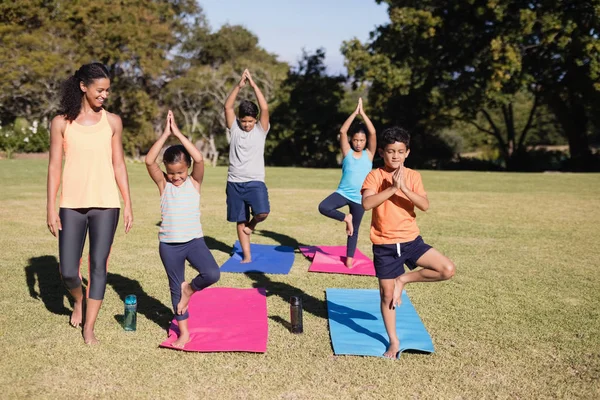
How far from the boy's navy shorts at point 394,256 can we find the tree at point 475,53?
25697 millimetres

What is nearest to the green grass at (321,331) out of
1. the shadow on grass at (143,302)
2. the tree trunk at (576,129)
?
the shadow on grass at (143,302)

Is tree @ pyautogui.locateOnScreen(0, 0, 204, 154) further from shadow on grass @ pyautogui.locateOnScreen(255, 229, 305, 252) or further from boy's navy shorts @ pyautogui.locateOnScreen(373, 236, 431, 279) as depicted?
boy's navy shorts @ pyautogui.locateOnScreen(373, 236, 431, 279)

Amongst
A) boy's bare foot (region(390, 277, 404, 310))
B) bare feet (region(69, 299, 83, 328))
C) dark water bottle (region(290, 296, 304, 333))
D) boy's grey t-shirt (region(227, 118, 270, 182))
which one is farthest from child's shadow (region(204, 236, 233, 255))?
boy's bare foot (region(390, 277, 404, 310))

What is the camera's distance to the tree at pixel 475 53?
2816cm

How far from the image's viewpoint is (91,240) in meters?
5.04

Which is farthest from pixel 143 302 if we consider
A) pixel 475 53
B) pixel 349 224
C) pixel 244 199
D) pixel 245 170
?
pixel 475 53

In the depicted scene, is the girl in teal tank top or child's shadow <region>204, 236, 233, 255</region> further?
child's shadow <region>204, 236, 233, 255</region>

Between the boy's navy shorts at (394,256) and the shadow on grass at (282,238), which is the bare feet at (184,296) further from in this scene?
the shadow on grass at (282,238)

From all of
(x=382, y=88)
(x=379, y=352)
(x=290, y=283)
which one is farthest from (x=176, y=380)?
(x=382, y=88)

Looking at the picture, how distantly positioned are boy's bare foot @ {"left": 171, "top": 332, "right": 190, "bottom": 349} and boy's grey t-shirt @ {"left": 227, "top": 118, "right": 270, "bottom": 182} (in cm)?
331

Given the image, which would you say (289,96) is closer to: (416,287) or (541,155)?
(541,155)

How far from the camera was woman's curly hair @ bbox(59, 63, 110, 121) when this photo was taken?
16.0 ft

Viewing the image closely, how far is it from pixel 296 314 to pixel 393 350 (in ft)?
3.20

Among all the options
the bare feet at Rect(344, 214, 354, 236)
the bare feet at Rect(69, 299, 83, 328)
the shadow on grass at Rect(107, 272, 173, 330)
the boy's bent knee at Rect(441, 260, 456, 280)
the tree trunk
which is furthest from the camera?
the tree trunk
